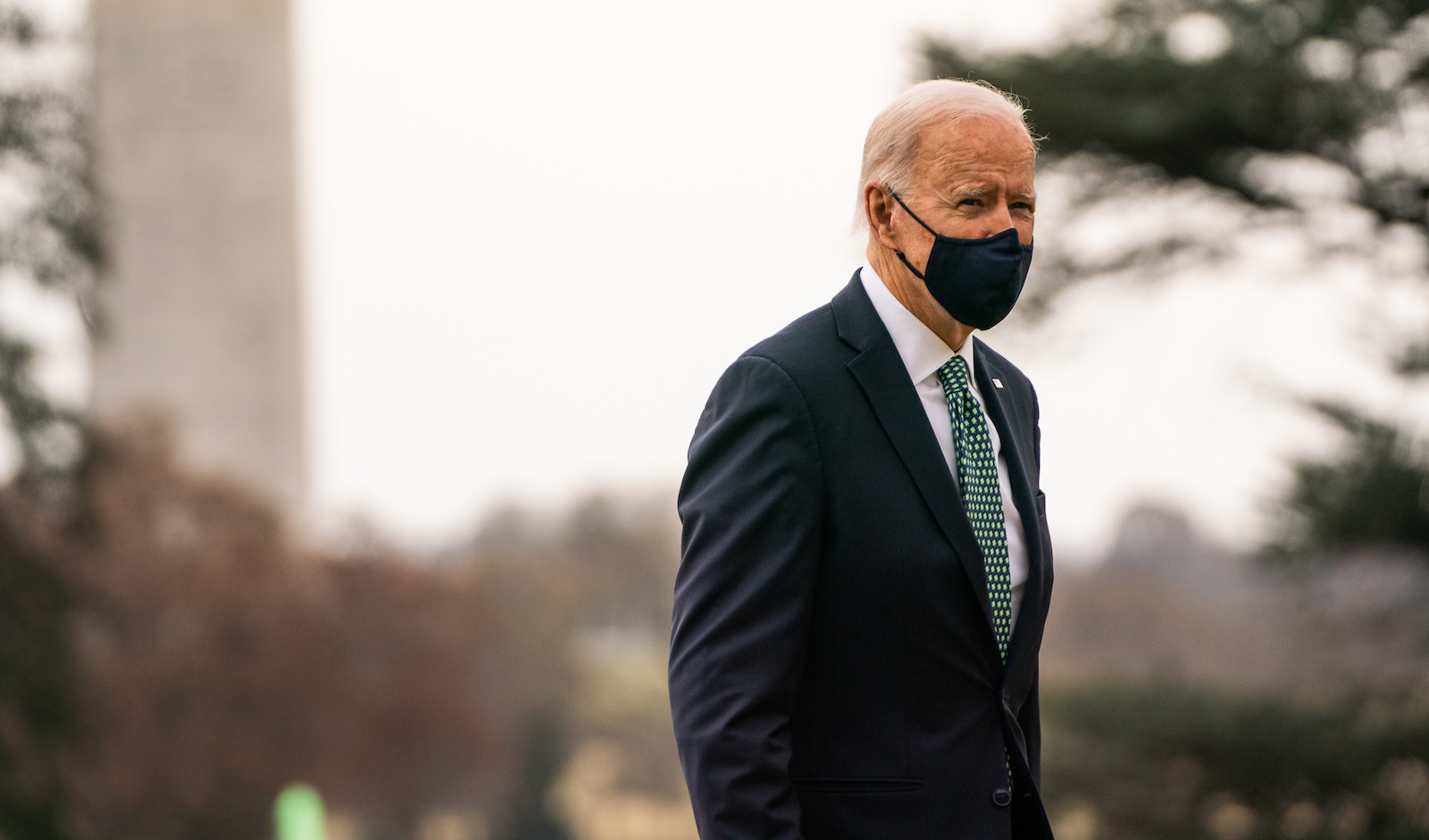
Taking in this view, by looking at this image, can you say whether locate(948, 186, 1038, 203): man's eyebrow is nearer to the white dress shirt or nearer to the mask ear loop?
the mask ear loop

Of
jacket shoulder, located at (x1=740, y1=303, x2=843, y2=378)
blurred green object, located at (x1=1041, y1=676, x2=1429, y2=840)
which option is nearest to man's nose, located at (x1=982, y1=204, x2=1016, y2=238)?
jacket shoulder, located at (x1=740, y1=303, x2=843, y2=378)

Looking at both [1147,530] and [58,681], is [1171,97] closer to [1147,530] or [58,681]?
[58,681]

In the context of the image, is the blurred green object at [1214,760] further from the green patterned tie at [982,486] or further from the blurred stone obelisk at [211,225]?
the blurred stone obelisk at [211,225]

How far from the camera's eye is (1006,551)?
201 cm

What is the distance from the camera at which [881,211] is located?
2062mm

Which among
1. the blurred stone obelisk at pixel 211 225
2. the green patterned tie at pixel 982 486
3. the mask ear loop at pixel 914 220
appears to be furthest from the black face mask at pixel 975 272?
the blurred stone obelisk at pixel 211 225

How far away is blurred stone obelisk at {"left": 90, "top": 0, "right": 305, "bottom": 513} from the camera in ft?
135

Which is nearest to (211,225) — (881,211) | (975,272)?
(881,211)

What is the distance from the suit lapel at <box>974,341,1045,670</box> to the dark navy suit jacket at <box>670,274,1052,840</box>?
2 centimetres

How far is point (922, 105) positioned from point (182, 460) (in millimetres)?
34203

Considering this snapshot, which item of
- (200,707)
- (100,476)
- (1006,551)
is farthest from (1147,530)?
(1006,551)

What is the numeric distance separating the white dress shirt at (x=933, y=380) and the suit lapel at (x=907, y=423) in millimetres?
25

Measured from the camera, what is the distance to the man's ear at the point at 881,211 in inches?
80.7

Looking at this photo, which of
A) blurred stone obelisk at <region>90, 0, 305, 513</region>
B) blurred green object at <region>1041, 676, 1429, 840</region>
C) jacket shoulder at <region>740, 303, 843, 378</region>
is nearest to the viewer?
jacket shoulder at <region>740, 303, 843, 378</region>
